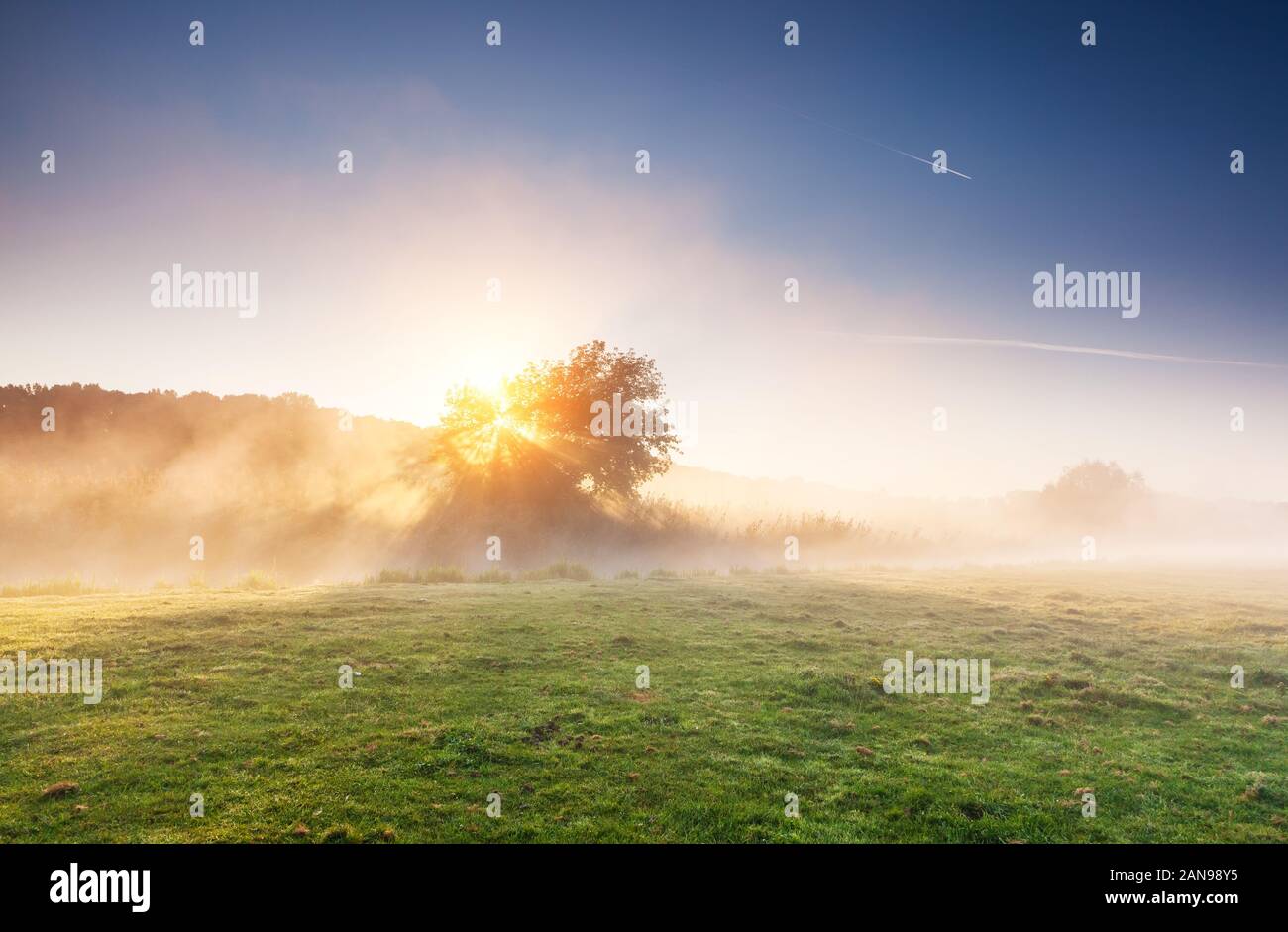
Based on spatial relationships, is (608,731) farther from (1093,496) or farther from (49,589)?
(1093,496)

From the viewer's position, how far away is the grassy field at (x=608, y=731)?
7.73m

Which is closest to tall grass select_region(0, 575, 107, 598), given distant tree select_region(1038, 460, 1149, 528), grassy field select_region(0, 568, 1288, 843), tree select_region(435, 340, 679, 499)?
grassy field select_region(0, 568, 1288, 843)

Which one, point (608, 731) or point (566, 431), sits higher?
point (566, 431)

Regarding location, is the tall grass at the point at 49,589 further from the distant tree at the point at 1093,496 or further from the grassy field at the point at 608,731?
the distant tree at the point at 1093,496

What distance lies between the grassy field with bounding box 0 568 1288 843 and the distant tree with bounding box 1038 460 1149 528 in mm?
106188

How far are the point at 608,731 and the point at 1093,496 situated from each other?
126702mm

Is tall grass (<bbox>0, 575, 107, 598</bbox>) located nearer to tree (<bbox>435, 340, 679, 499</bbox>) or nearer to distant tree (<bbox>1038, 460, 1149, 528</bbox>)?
tree (<bbox>435, 340, 679, 499</bbox>)

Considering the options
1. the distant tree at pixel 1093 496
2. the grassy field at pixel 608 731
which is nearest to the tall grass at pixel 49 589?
the grassy field at pixel 608 731

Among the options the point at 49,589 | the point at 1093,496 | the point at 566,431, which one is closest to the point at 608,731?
the point at 49,589

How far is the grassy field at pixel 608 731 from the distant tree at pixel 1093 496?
348 feet

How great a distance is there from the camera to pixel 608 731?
1052 centimetres

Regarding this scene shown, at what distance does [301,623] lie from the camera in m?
→ 16.3
